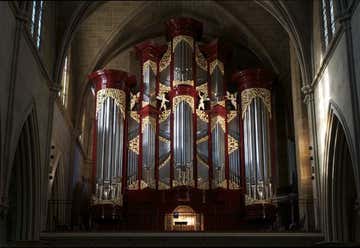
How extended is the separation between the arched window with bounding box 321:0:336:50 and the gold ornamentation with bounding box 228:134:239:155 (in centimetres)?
572

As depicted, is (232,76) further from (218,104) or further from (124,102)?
(124,102)

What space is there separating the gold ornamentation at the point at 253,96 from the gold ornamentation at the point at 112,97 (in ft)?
15.3

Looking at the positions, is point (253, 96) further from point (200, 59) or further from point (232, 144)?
point (200, 59)

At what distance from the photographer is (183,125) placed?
80.3ft

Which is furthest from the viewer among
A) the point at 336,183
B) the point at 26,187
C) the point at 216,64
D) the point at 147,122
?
the point at 216,64

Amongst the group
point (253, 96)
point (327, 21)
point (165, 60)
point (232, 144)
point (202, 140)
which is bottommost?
point (232, 144)

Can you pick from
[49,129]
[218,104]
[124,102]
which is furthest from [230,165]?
[49,129]

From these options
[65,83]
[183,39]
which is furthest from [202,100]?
[65,83]

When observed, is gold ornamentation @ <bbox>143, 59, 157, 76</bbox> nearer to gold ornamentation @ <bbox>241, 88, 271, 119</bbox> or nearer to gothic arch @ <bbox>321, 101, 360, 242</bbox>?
gold ornamentation @ <bbox>241, 88, 271, 119</bbox>

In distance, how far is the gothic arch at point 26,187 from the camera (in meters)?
19.7

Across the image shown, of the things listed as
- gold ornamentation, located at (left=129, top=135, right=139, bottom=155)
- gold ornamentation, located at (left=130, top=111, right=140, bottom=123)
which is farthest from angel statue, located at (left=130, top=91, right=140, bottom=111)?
gold ornamentation, located at (left=129, top=135, right=139, bottom=155)

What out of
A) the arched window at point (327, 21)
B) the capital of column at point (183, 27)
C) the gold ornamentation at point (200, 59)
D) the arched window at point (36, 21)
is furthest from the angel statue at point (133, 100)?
the arched window at point (327, 21)

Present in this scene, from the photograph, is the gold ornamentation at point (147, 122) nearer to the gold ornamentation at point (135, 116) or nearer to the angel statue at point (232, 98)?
the gold ornamentation at point (135, 116)

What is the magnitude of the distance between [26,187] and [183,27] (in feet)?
32.4
